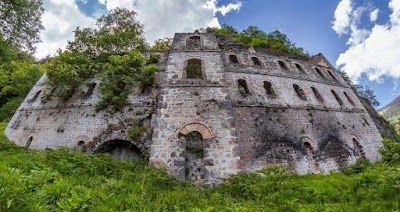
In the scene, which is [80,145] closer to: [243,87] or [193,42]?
[193,42]

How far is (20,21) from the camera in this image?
11.8 meters

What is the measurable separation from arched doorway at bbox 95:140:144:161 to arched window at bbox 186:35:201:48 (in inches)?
252

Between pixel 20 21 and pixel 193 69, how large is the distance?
973cm

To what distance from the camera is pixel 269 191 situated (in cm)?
585

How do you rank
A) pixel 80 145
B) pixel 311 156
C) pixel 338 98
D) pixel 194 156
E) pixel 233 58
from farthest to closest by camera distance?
1. pixel 338 98
2. pixel 233 58
3. pixel 311 156
4. pixel 80 145
5. pixel 194 156

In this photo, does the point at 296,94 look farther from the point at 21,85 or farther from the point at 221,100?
the point at 21,85

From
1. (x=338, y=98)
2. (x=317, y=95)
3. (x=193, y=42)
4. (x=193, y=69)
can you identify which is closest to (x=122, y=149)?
(x=193, y=69)

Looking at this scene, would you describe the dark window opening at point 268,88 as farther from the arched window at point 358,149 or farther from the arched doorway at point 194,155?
the arched doorway at point 194,155

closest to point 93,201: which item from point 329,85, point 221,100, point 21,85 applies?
point 221,100

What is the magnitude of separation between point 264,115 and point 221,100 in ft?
11.2

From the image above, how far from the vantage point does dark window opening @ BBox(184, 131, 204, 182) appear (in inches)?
327

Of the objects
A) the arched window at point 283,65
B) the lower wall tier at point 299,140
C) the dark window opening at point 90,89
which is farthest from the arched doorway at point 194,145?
the arched window at point 283,65

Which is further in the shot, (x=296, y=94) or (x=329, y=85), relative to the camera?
(x=329, y=85)

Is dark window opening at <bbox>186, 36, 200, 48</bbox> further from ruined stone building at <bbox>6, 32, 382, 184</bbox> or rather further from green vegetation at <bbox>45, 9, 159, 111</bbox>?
green vegetation at <bbox>45, 9, 159, 111</bbox>
